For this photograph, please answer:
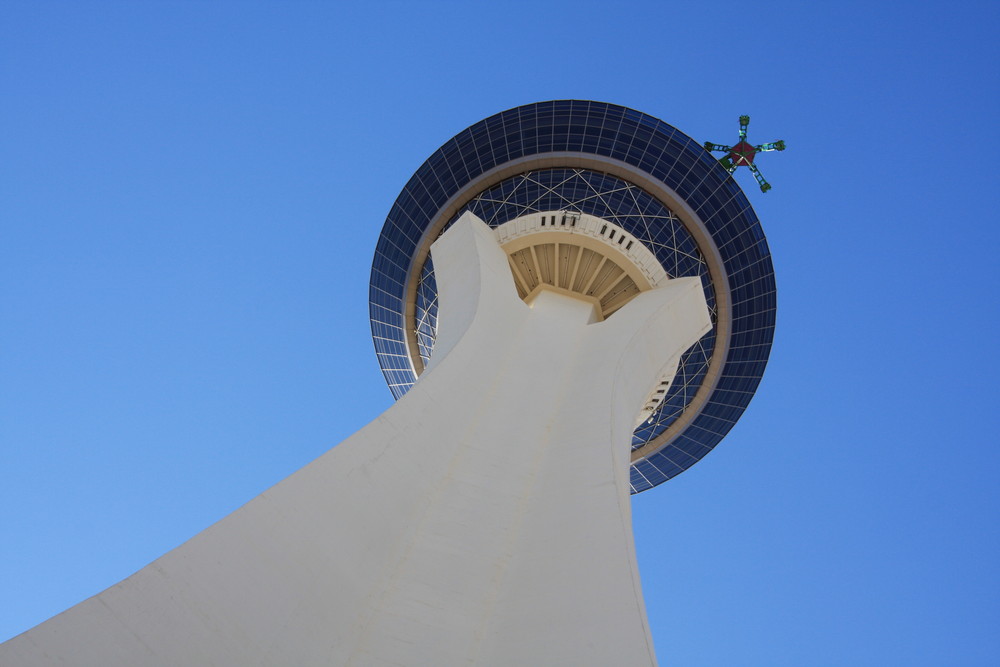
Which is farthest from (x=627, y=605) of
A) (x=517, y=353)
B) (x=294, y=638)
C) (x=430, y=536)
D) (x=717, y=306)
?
(x=717, y=306)

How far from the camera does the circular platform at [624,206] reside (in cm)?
2906

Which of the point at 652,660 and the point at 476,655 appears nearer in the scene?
the point at 652,660

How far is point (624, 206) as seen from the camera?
96.2ft

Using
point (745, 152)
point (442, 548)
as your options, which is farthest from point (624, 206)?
point (442, 548)

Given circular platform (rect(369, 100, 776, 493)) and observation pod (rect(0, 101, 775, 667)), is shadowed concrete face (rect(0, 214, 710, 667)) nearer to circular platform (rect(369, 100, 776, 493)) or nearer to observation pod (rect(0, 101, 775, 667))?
observation pod (rect(0, 101, 775, 667))

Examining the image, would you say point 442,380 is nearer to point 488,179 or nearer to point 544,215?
point 544,215

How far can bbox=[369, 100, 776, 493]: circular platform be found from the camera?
2906cm

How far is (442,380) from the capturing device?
18.8 metres

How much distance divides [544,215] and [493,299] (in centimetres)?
679

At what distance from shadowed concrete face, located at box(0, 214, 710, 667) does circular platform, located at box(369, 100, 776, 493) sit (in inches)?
317

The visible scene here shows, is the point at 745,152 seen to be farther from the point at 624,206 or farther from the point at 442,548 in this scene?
the point at 442,548

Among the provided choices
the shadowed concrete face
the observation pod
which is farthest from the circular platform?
the shadowed concrete face

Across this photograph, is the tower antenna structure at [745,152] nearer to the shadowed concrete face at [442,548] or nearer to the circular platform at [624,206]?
the circular platform at [624,206]

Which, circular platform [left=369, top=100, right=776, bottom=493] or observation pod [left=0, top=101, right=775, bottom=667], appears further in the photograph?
circular platform [left=369, top=100, right=776, bottom=493]
